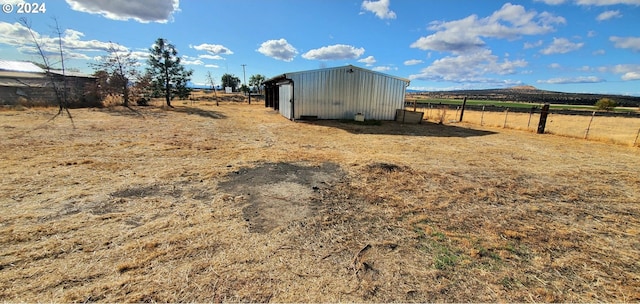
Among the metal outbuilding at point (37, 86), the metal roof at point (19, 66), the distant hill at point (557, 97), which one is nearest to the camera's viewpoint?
the metal outbuilding at point (37, 86)

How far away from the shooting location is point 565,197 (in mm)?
4398

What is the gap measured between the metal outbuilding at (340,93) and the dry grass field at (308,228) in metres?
8.30

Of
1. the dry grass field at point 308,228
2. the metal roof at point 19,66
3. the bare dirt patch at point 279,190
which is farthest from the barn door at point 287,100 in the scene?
the metal roof at point 19,66

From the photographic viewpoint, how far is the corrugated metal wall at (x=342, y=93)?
45.8 ft

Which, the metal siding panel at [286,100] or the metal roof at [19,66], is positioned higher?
the metal roof at [19,66]

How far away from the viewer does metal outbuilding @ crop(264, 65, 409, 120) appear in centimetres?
1396

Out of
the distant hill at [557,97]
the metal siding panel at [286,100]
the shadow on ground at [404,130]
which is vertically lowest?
the shadow on ground at [404,130]

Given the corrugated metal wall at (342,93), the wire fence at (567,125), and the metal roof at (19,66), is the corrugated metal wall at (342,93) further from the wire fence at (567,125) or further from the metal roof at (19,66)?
the metal roof at (19,66)

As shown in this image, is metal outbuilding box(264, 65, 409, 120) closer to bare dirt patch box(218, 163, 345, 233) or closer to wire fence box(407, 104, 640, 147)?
wire fence box(407, 104, 640, 147)

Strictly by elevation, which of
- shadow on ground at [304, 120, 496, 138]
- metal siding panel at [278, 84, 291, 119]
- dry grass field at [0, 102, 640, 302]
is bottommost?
dry grass field at [0, 102, 640, 302]

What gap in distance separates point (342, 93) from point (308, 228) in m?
12.2

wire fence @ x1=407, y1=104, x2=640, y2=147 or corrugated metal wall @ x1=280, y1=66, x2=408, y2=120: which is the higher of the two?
corrugated metal wall @ x1=280, y1=66, x2=408, y2=120

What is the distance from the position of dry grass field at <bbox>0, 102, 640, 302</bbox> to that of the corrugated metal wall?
8339mm

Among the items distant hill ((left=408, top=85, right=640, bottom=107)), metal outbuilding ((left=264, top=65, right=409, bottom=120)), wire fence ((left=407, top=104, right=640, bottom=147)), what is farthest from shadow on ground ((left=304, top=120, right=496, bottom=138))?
distant hill ((left=408, top=85, right=640, bottom=107))
